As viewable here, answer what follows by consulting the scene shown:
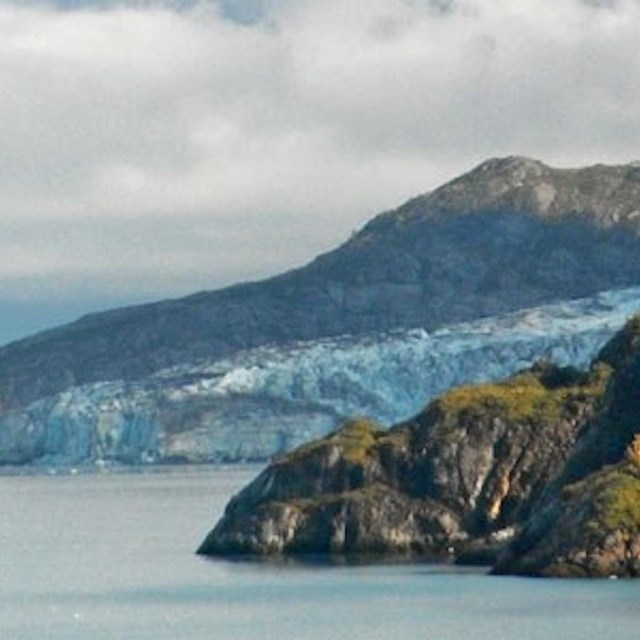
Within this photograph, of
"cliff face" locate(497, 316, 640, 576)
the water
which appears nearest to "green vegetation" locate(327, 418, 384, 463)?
the water

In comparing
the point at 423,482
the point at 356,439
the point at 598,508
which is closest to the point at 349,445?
the point at 356,439

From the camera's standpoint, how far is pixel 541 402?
127 m

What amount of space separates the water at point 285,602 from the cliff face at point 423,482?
154 inches

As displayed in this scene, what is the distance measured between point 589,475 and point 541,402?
60.1ft

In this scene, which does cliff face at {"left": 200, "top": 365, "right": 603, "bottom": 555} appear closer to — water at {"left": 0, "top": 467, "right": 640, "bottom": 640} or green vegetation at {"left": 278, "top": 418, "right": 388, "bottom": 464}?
green vegetation at {"left": 278, "top": 418, "right": 388, "bottom": 464}

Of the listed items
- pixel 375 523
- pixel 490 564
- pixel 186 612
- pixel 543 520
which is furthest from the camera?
pixel 375 523

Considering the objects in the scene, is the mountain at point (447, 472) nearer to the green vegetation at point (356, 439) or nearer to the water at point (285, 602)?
the green vegetation at point (356, 439)

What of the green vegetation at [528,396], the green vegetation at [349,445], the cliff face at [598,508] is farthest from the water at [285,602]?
the green vegetation at [528,396]

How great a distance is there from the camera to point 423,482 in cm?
12344

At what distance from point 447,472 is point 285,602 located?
87.7 feet

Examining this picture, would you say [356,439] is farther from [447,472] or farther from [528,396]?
[528,396]

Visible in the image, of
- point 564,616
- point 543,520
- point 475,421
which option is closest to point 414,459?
point 475,421

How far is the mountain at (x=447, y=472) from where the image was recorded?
11525cm

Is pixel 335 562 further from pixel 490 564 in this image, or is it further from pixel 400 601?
pixel 400 601
